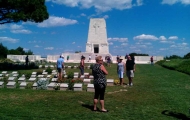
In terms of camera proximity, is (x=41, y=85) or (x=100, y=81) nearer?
(x=100, y=81)

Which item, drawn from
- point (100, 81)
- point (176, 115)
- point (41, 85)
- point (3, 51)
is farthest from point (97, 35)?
point (176, 115)

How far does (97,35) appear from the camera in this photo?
164ft

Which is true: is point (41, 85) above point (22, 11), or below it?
below

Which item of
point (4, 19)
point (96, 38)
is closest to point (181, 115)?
point (4, 19)

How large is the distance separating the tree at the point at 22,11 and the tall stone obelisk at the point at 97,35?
23.3 metres

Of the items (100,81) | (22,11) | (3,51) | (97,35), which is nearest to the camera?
(100,81)

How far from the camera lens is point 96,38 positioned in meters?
50.0

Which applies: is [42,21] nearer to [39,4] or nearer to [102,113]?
[39,4]

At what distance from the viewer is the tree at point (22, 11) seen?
2412cm

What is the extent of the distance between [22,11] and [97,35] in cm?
2638

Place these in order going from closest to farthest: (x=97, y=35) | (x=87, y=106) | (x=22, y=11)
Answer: (x=87, y=106) < (x=22, y=11) < (x=97, y=35)

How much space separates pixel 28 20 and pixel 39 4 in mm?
2263

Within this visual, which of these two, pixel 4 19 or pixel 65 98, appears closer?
pixel 65 98

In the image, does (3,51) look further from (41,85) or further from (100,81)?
(100,81)
